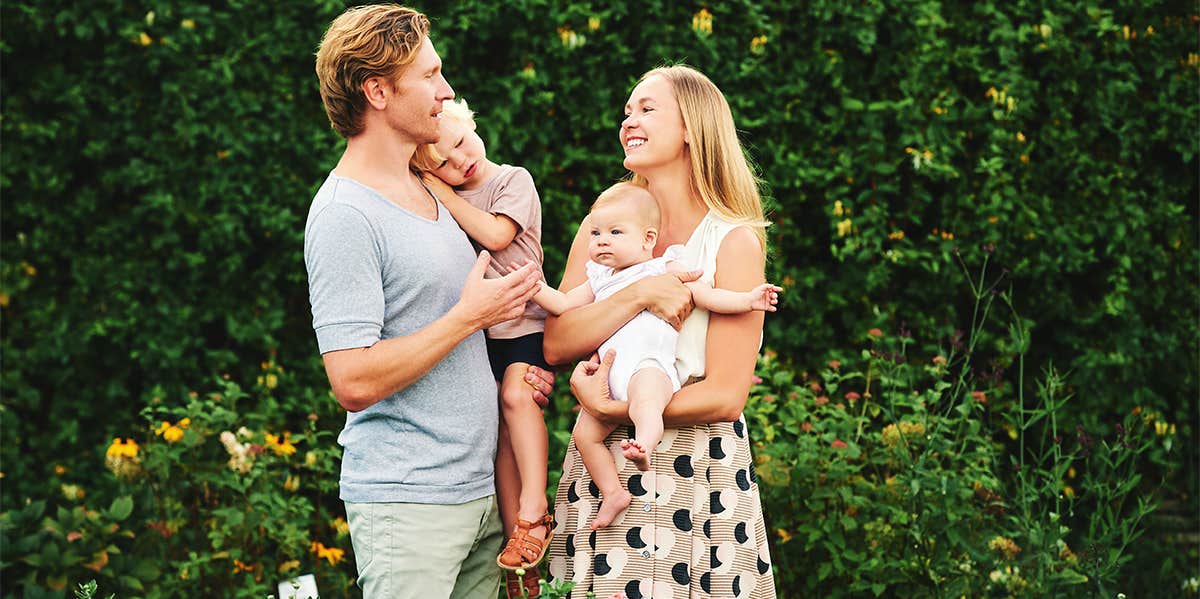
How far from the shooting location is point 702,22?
468 centimetres

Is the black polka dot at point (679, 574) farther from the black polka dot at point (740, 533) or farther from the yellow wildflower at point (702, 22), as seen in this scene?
the yellow wildflower at point (702, 22)

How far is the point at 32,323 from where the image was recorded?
4770 mm

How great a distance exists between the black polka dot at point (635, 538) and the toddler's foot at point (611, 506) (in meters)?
0.05

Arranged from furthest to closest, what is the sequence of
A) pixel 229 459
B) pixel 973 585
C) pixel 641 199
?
pixel 229 459 → pixel 973 585 → pixel 641 199

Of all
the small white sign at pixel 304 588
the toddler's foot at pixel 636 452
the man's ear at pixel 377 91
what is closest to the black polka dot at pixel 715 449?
the toddler's foot at pixel 636 452

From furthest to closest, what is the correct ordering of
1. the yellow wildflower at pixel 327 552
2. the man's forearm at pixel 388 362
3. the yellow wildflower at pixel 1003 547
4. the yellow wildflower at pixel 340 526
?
1. the yellow wildflower at pixel 340 526
2. the yellow wildflower at pixel 327 552
3. the yellow wildflower at pixel 1003 547
4. the man's forearm at pixel 388 362

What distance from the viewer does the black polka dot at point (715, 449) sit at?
2.68 metres

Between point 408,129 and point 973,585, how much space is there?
2.20 metres

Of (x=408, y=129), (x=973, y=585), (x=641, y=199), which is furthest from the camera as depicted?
(x=973, y=585)

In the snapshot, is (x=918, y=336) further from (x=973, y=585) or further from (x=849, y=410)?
(x=973, y=585)

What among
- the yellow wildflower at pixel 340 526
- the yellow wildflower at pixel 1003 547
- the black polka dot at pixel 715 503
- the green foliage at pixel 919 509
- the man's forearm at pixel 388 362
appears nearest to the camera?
the man's forearm at pixel 388 362

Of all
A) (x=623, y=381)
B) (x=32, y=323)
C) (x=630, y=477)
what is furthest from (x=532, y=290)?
(x=32, y=323)

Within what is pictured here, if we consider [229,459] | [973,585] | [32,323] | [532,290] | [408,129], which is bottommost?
[973,585]

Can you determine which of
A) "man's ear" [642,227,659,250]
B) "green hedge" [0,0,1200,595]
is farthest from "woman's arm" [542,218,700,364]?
"green hedge" [0,0,1200,595]
